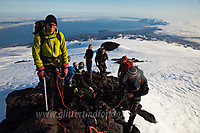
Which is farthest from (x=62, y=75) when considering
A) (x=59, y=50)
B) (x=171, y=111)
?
(x=171, y=111)

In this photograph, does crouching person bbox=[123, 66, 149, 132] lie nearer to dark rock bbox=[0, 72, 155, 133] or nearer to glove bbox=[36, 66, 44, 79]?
dark rock bbox=[0, 72, 155, 133]

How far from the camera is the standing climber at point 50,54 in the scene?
10.5 ft

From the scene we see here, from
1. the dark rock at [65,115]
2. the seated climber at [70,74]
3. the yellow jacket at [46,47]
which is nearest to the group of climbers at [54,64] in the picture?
the yellow jacket at [46,47]

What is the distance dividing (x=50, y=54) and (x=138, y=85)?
303cm

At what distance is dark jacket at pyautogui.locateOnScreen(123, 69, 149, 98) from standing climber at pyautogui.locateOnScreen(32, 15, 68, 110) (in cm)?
237

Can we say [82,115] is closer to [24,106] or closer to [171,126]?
[24,106]

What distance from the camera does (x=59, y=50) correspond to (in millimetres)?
A: 3643

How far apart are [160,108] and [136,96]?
326cm

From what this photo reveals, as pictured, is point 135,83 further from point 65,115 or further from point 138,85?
point 65,115

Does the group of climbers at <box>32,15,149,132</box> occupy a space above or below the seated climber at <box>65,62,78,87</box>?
above

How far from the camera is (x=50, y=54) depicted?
3436 mm

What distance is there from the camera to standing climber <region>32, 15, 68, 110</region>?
3.21 m

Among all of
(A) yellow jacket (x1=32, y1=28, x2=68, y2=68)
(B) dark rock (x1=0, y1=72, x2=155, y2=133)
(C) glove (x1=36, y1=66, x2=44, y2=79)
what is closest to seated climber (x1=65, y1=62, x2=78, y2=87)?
(B) dark rock (x1=0, y1=72, x2=155, y2=133)

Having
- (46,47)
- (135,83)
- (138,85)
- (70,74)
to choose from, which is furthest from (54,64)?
(138,85)
